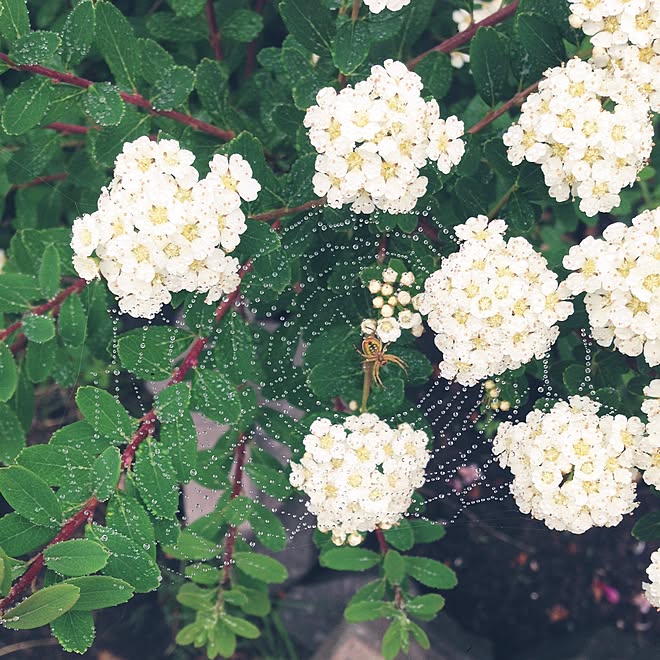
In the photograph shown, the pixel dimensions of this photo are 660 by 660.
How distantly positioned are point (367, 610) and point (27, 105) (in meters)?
1.61

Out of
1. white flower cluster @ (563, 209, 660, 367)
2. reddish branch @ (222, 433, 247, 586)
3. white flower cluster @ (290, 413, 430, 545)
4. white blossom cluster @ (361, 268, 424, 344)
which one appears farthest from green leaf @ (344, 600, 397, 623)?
white flower cluster @ (563, 209, 660, 367)

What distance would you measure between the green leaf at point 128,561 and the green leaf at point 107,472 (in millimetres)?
77

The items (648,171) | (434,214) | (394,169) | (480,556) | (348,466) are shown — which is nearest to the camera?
(394,169)

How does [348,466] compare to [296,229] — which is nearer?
[348,466]

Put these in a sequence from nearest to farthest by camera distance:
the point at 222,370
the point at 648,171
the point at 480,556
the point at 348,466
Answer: the point at 348,466
the point at 222,370
the point at 648,171
the point at 480,556

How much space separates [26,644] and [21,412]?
143 cm

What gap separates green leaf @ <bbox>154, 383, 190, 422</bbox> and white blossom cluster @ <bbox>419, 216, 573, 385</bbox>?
579 mm

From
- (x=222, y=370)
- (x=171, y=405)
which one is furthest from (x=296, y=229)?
(x=171, y=405)

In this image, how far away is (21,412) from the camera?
7.68 ft

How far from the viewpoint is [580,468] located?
5.39 ft

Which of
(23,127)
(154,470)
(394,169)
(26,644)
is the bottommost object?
(26,644)

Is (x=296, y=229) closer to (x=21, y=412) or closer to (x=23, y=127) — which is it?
(x=23, y=127)

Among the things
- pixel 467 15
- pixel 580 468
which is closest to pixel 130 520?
pixel 580 468

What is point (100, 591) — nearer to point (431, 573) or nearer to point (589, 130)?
point (431, 573)
